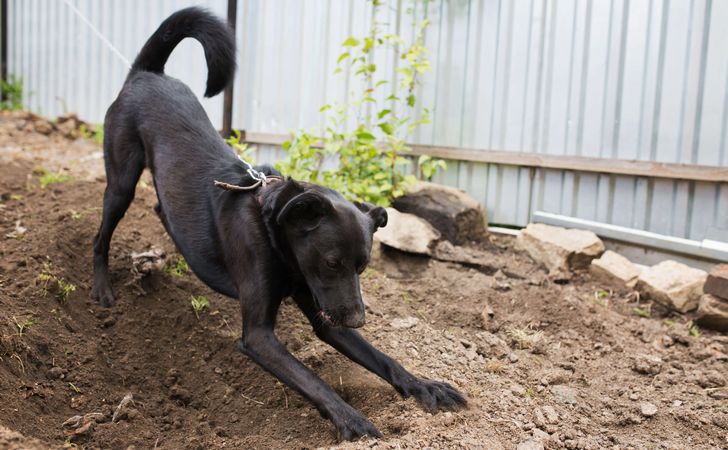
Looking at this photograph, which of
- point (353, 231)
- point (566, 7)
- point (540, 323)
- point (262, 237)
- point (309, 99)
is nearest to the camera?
point (353, 231)

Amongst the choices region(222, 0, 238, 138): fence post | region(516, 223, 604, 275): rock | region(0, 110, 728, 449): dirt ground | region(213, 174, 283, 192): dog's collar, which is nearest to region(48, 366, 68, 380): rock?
region(0, 110, 728, 449): dirt ground

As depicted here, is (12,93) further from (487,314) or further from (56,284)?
(487,314)

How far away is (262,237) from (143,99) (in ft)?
5.17

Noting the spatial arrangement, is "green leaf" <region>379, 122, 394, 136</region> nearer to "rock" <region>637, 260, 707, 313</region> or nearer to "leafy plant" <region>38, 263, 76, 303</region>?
"rock" <region>637, 260, 707, 313</region>

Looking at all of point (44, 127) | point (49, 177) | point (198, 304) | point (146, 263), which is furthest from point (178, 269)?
point (44, 127)

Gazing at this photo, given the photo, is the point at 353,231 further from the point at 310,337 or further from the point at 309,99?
the point at 309,99

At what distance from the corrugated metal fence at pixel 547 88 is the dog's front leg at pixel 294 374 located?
3389mm

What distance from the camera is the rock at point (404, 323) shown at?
170 inches

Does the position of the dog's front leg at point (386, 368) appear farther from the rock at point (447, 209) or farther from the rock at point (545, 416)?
the rock at point (447, 209)

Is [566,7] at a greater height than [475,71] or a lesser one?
greater

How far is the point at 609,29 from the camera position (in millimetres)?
5562

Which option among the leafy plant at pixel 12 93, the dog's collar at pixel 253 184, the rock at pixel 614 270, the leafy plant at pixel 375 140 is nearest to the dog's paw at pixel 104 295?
the dog's collar at pixel 253 184

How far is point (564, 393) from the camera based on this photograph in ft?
12.0

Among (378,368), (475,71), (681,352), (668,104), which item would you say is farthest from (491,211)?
(378,368)
